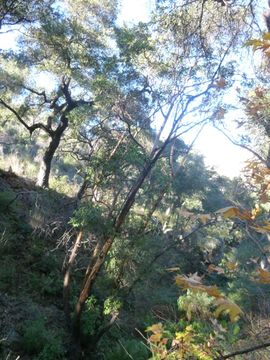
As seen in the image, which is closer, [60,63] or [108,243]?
[108,243]

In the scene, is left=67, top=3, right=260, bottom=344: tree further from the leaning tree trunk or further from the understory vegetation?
the leaning tree trunk

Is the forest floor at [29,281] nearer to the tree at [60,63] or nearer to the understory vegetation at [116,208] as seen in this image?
the understory vegetation at [116,208]

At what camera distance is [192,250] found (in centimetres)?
2044

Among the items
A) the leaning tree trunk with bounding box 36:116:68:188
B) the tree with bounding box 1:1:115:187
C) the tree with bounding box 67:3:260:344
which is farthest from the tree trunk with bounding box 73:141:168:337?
the leaning tree trunk with bounding box 36:116:68:188

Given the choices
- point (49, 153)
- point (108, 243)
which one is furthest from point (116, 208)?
point (49, 153)

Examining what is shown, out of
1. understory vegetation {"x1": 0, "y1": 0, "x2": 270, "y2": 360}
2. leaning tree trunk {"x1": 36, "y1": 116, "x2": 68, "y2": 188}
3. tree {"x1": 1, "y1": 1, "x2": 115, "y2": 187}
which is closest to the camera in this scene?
understory vegetation {"x1": 0, "y1": 0, "x2": 270, "y2": 360}

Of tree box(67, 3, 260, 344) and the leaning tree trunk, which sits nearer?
tree box(67, 3, 260, 344)

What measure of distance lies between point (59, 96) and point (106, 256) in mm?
9309

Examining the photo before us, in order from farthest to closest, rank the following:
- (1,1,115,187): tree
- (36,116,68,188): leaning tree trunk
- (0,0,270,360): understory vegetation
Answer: (36,116,68,188): leaning tree trunk, (1,1,115,187): tree, (0,0,270,360): understory vegetation

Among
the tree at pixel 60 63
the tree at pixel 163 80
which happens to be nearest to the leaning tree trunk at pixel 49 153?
the tree at pixel 60 63

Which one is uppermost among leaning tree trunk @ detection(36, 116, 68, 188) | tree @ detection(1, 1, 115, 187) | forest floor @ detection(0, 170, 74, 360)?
tree @ detection(1, 1, 115, 187)

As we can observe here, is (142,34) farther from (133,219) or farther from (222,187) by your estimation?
(222,187)

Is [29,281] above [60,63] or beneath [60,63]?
beneath

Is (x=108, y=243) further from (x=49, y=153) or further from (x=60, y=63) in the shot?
(x=49, y=153)
